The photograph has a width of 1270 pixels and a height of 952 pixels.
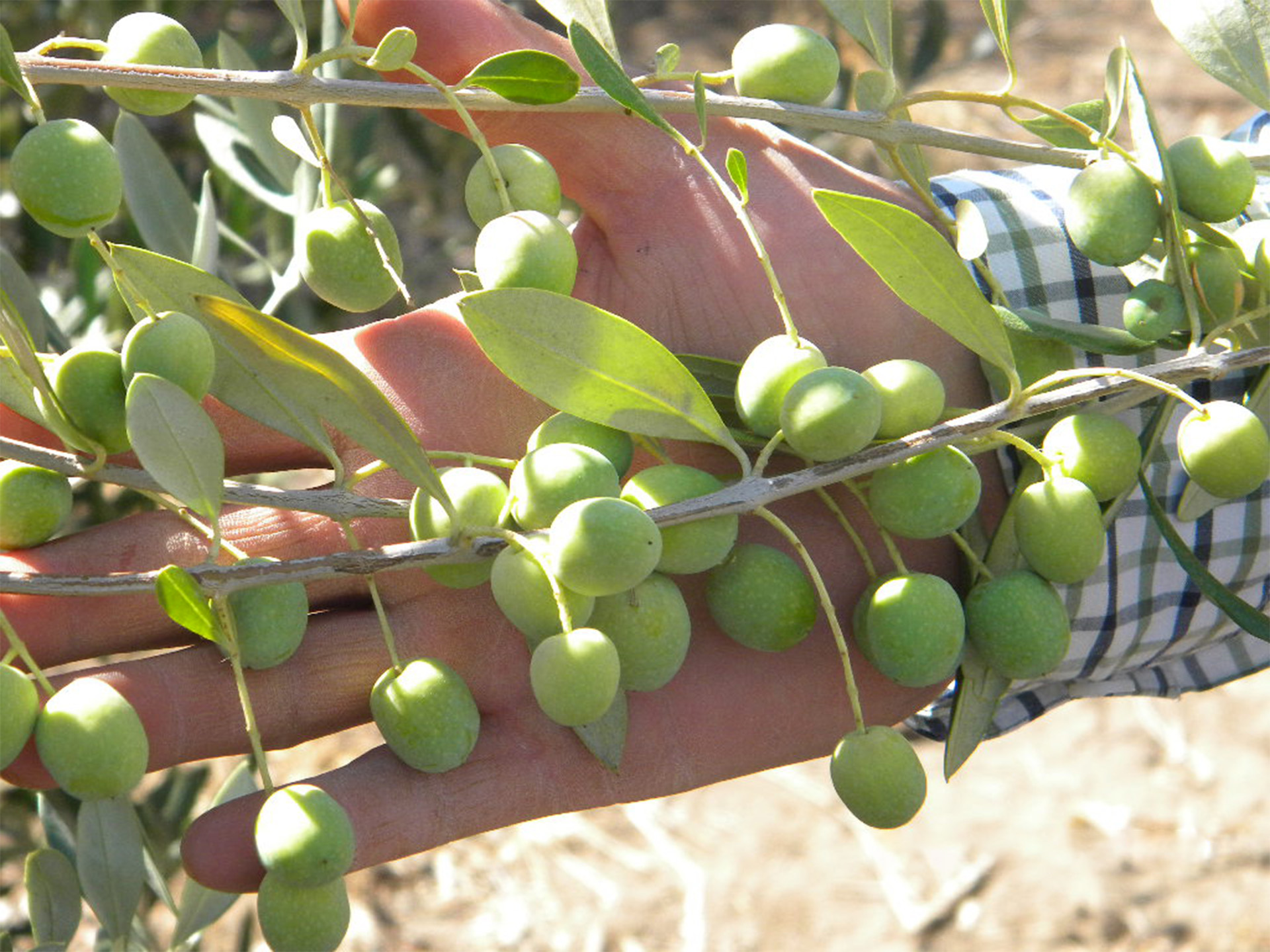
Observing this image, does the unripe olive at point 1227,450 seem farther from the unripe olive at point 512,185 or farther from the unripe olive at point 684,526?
the unripe olive at point 512,185

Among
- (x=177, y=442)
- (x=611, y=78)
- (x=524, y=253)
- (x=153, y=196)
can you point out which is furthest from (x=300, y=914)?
(x=153, y=196)

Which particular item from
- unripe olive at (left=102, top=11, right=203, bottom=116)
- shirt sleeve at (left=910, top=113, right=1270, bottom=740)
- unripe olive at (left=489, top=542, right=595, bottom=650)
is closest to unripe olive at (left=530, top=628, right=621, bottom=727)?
unripe olive at (left=489, top=542, right=595, bottom=650)

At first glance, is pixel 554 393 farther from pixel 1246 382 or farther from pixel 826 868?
pixel 826 868

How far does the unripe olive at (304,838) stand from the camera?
2.30 feet

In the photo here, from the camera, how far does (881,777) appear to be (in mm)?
749

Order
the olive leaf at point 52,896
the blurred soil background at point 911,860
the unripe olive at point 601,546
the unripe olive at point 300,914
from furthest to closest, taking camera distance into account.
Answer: the blurred soil background at point 911,860, the olive leaf at point 52,896, the unripe olive at point 300,914, the unripe olive at point 601,546

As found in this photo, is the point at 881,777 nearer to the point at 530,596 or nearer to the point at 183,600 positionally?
the point at 530,596

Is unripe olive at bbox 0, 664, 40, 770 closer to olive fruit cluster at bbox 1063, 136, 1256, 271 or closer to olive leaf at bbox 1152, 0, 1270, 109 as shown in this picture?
olive fruit cluster at bbox 1063, 136, 1256, 271

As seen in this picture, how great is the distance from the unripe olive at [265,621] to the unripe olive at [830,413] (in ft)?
0.92

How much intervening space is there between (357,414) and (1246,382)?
0.67 metres

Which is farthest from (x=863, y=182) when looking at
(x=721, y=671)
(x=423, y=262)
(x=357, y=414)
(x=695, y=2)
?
(x=695, y=2)

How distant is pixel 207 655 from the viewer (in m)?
0.91

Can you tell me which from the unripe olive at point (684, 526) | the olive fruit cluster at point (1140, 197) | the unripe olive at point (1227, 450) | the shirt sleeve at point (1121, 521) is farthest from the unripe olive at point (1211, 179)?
the unripe olive at point (684, 526)

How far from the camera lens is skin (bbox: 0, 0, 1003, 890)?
0.91 m
